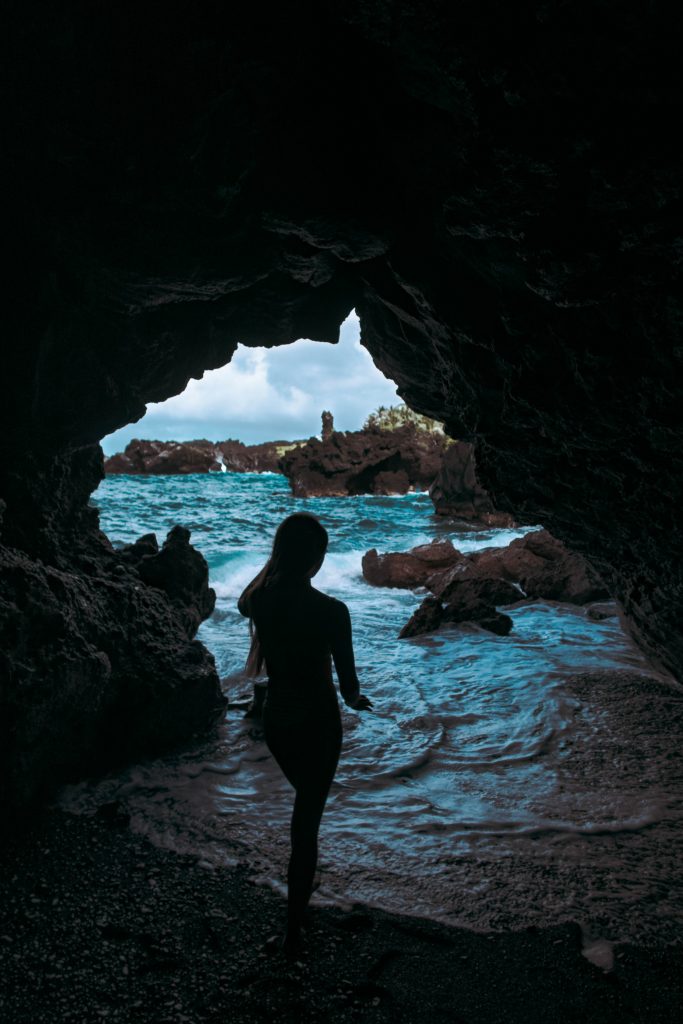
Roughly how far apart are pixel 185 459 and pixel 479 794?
2400 inches

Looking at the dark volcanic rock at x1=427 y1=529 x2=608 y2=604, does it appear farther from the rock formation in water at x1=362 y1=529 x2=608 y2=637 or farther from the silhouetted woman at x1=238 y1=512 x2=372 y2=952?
the silhouetted woman at x1=238 y1=512 x2=372 y2=952

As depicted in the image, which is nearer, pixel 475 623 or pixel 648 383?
pixel 648 383

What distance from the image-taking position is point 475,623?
10.8 metres

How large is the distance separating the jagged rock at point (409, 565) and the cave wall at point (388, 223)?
1012 centimetres

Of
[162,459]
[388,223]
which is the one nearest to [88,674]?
[388,223]

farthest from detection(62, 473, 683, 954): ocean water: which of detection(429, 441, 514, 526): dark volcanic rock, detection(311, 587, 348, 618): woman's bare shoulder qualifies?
detection(429, 441, 514, 526): dark volcanic rock

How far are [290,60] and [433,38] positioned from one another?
1267 mm

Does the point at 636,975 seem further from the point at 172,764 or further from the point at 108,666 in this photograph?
the point at 108,666

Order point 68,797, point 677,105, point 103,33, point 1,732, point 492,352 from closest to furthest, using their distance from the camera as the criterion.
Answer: point 677,105, point 103,33, point 1,732, point 68,797, point 492,352

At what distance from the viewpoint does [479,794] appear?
4621 mm

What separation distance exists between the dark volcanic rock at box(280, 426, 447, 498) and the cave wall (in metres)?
35.3

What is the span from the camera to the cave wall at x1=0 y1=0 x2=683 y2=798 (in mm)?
2654

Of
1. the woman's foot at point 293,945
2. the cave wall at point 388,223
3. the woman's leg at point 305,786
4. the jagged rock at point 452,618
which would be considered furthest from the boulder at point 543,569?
the woman's foot at point 293,945

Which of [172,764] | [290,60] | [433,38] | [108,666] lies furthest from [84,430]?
[433,38]
